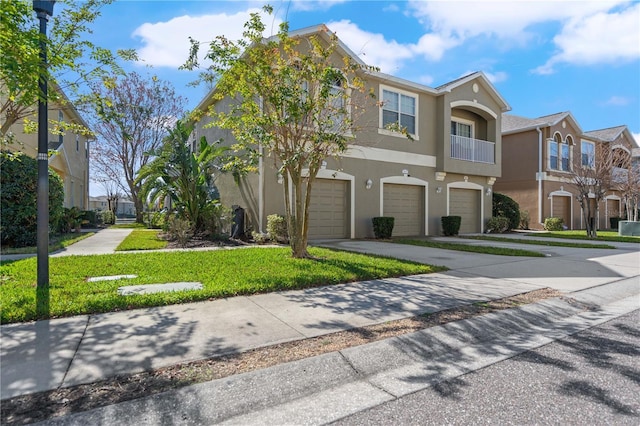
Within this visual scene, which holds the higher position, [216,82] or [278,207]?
[216,82]

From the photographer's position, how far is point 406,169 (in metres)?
15.3

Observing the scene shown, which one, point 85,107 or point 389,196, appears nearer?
point 85,107

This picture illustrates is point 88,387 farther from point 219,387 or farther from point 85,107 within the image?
point 85,107

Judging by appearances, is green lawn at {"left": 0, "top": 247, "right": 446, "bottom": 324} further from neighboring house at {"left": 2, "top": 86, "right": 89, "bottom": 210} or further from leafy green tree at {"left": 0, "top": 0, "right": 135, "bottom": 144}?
neighboring house at {"left": 2, "top": 86, "right": 89, "bottom": 210}

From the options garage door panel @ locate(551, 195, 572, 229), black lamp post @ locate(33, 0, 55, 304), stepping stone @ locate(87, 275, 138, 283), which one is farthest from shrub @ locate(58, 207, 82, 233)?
garage door panel @ locate(551, 195, 572, 229)

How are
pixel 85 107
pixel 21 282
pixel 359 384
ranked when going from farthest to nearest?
pixel 85 107 < pixel 21 282 < pixel 359 384

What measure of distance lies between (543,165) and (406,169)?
11948 mm

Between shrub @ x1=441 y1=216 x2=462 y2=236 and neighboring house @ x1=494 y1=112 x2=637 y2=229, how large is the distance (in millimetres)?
9213

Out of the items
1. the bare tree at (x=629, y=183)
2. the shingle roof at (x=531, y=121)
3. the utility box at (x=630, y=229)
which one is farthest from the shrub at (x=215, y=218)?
the bare tree at (x=629, y=183)

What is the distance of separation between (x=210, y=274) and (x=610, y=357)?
18.1 feet

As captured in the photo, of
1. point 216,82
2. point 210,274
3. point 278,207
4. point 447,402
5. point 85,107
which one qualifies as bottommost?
point 447,402

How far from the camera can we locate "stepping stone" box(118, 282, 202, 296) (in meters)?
5.11

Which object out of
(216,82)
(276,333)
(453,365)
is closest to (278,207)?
(216,82)

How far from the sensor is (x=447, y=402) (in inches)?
110
